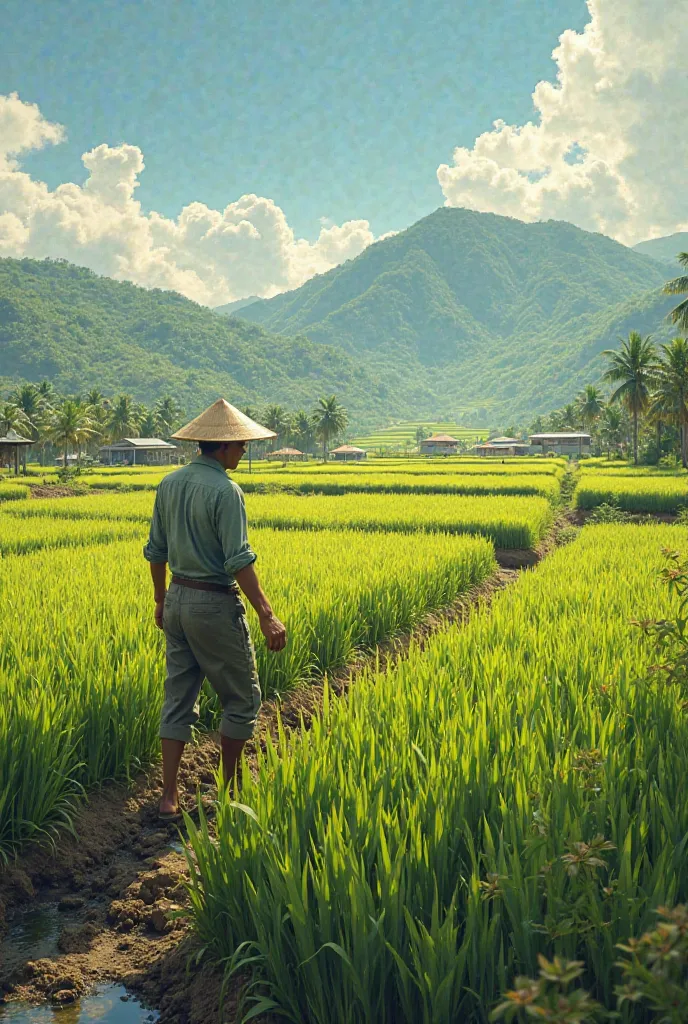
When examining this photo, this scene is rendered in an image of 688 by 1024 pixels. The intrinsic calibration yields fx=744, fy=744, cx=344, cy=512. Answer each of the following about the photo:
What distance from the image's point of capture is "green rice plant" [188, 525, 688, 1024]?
2107 mm

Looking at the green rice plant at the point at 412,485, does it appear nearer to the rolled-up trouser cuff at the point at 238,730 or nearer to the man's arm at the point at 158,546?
the man's arm at the point at 158,546

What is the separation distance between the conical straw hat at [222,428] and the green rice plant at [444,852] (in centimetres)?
155

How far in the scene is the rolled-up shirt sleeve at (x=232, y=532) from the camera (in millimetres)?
3873

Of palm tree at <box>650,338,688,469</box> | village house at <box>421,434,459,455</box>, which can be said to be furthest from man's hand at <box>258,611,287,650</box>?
village house at <box>421,434,459,455</box>

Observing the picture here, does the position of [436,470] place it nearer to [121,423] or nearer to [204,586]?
[204,586]

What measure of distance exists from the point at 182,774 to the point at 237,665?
1.29 meters

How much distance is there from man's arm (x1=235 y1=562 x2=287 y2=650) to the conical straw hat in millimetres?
736

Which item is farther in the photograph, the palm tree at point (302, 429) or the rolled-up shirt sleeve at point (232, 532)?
the palm tree at point (302, 429)

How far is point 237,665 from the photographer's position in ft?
13.4

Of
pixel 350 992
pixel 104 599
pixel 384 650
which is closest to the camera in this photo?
pixel 350 992

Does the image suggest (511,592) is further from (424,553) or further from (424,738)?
(424,738)

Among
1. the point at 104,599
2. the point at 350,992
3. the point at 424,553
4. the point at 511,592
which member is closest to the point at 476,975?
the point at 350,992

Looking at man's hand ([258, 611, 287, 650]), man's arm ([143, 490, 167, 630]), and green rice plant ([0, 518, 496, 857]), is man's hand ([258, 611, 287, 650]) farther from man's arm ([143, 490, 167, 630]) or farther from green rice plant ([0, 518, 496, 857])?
green rice plant ([0, 518, 496, 857])

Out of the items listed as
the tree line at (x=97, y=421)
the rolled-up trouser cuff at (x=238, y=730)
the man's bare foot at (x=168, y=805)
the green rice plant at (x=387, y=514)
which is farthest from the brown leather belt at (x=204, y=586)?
the tree line at (x=97, y=421)
